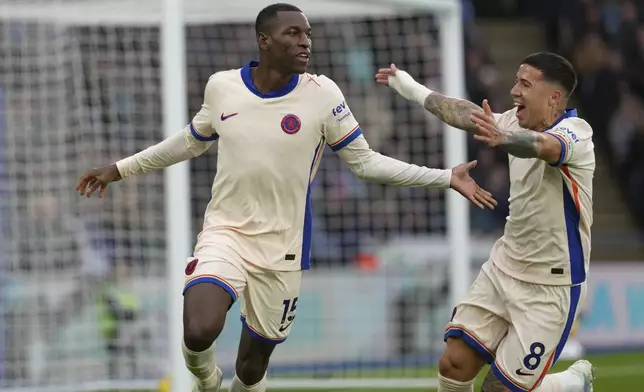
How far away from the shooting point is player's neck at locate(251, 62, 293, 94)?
25.9ft

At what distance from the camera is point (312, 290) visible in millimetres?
14453

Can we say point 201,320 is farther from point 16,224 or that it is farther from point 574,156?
point 16,224

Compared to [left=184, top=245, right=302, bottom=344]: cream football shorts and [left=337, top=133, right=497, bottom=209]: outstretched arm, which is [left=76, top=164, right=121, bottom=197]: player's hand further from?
[left=337, top=133, right=497, bottom=209]: outstretched arm

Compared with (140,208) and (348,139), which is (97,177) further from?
(140,208)

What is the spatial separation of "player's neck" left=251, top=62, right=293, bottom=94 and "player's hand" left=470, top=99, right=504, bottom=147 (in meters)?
1.25

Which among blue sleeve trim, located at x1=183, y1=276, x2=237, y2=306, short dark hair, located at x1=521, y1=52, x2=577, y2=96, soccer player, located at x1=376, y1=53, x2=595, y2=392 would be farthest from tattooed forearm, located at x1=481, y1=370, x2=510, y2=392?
short dark hair, located at x1=521, y1=52, x2=577, y2=96

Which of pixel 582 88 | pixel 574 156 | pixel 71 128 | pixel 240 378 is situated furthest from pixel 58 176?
pixel 582 88

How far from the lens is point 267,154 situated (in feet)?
25.6

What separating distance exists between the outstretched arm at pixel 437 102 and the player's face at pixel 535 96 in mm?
257

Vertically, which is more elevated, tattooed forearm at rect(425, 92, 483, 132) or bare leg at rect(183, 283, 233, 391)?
tattooed forearm at rect(425, 92, 483, 132)

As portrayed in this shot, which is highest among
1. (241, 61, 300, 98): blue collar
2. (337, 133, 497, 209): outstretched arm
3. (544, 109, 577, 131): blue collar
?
(241, 61, 300, 98): blue collar

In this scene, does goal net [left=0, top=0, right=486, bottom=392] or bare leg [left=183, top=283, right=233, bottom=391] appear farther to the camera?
goal net [left=0, top=0, right=486, bottom=392]

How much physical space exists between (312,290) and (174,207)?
464 centimetres

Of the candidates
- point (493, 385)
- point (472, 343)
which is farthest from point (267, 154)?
point (493, 385)
